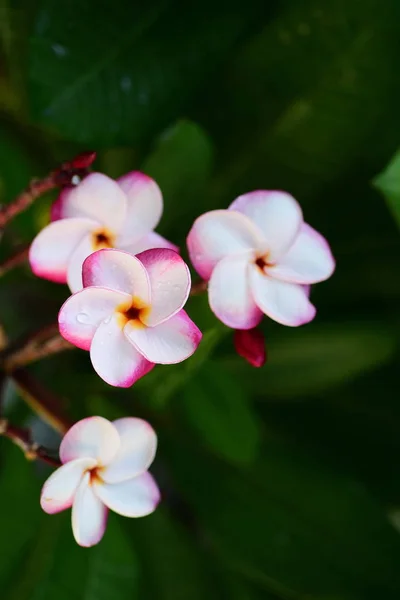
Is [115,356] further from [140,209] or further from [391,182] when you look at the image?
[391,182]

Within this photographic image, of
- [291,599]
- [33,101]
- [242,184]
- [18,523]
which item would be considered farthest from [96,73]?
[291,599]

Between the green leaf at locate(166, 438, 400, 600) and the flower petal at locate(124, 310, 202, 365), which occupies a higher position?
the flower petal at locate(124, 310, 202, 365)

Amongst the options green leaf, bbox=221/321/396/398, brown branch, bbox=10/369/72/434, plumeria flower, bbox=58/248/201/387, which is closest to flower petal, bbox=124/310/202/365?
plumeria flower, bbox=58/248/201/387

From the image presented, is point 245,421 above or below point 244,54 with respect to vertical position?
below

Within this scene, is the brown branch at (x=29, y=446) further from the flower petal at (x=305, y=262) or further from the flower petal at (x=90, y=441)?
the flower petal at (x=305, y=262)

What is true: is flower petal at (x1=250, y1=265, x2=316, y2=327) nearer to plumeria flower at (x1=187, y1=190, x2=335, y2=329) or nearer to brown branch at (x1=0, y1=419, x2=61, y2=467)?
plumeria flower at (x1=187, y1=190, x2=335, y2=329)

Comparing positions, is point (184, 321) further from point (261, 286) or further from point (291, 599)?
point (291, 599)

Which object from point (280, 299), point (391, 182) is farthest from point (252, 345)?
point (391, 182)
